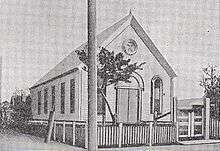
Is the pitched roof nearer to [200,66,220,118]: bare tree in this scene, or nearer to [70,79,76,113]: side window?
[200,66,220,118]: bare tree

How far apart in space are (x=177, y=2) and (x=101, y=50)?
0.39 m

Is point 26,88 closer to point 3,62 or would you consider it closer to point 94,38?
point 3,62

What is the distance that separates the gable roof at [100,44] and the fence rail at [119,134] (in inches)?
7.0

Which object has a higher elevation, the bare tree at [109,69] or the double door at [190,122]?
the bare tree at [109,69]

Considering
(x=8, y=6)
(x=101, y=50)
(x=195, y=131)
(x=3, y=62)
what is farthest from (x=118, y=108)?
(x=8, y=6)

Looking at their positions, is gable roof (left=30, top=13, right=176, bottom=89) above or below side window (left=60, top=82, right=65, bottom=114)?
above

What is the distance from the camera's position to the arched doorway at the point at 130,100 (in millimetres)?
1452

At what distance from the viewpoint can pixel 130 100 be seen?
4.78ft

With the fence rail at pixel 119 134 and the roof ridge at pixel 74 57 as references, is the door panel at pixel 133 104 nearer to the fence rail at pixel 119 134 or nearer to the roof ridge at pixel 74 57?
the fence rail at pixel 119 134

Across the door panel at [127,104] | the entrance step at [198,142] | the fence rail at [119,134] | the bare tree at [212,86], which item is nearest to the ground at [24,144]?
the fence rail at [119,134]

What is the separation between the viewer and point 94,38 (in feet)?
4.70

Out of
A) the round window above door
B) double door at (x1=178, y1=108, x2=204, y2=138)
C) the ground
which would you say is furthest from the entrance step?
the round window above door

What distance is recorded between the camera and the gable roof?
143cm

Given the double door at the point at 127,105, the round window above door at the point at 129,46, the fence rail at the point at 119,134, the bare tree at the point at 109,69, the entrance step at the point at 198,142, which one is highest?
the round window above door at the point at 129,46
